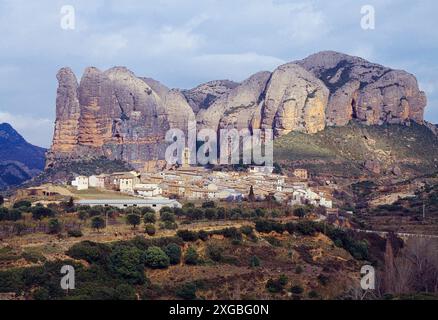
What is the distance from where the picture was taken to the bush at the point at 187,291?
32.5 m

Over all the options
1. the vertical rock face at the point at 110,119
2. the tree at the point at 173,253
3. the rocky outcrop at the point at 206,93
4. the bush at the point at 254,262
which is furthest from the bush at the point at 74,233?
the rocky outcrop at the point at 206,93

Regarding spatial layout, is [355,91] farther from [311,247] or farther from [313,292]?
[313,292]

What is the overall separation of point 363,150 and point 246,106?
2704cm

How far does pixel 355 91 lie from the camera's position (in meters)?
116

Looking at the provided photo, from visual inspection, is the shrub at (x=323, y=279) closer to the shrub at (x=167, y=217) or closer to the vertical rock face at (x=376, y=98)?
the shrub at (x=167, y=217)

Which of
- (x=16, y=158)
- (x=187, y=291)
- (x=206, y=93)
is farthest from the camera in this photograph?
(x=206, y=93)

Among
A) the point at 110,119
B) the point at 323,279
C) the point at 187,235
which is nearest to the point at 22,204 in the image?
the point at 187,235

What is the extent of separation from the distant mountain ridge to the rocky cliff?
660 inches

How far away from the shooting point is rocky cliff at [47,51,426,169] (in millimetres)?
108125

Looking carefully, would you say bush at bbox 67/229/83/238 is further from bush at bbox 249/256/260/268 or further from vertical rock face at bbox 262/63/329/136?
vertical rock face at bbox 262/63/329/136

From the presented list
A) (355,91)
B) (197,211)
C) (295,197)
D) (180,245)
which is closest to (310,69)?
(355,91)

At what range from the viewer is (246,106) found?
415 feet

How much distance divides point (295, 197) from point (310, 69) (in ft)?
222

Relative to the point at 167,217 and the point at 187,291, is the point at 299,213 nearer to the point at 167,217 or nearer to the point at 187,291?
the point at 167,217
